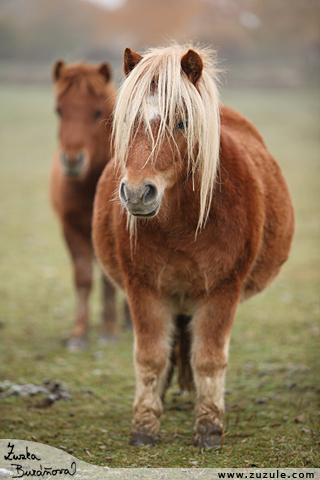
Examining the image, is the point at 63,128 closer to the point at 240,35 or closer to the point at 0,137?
the point at 0,137

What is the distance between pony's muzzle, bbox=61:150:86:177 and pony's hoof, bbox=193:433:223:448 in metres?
3.05

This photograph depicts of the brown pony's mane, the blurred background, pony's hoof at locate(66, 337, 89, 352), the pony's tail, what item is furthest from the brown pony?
Result: the blurred background

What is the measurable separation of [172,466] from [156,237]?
1.34m

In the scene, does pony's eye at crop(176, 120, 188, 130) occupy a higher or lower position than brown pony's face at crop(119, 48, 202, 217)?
higher

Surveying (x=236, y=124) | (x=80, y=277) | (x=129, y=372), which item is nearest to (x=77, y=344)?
(x=80, y=277)

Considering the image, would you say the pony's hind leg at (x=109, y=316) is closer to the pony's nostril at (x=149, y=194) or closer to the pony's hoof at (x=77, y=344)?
the pony's hoof at (x=77, y=344)

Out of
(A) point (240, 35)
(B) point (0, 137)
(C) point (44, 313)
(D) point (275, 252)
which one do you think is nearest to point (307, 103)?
(A) point (240, 35)

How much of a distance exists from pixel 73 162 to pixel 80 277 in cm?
155

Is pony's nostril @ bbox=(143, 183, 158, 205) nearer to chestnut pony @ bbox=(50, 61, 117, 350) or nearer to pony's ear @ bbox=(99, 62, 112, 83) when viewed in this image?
chestnut pony @ bbox=(50, 61, 117, 350)

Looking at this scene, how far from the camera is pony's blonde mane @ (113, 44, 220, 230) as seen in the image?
8.95 feet

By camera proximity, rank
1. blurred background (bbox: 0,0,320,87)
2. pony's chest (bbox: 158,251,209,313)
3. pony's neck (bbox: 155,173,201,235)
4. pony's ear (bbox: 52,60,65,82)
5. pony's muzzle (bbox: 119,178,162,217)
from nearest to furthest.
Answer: pony's muzzle (bbox: 119,178,162,217) → pony's neck (bbox: 155,173,201,235) → pony's chest (bbox: 158,251,209,313) → pony's ear (bbox: 52,60,65,82) → blurred background (bbox: 0,0,320,87)

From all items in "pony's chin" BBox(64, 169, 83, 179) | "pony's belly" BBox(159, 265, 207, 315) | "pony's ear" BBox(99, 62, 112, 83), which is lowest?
"pony's belly" BBox(159, 265, 207, 315)

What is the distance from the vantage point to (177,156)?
2.81 meters

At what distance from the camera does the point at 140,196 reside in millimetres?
2543
